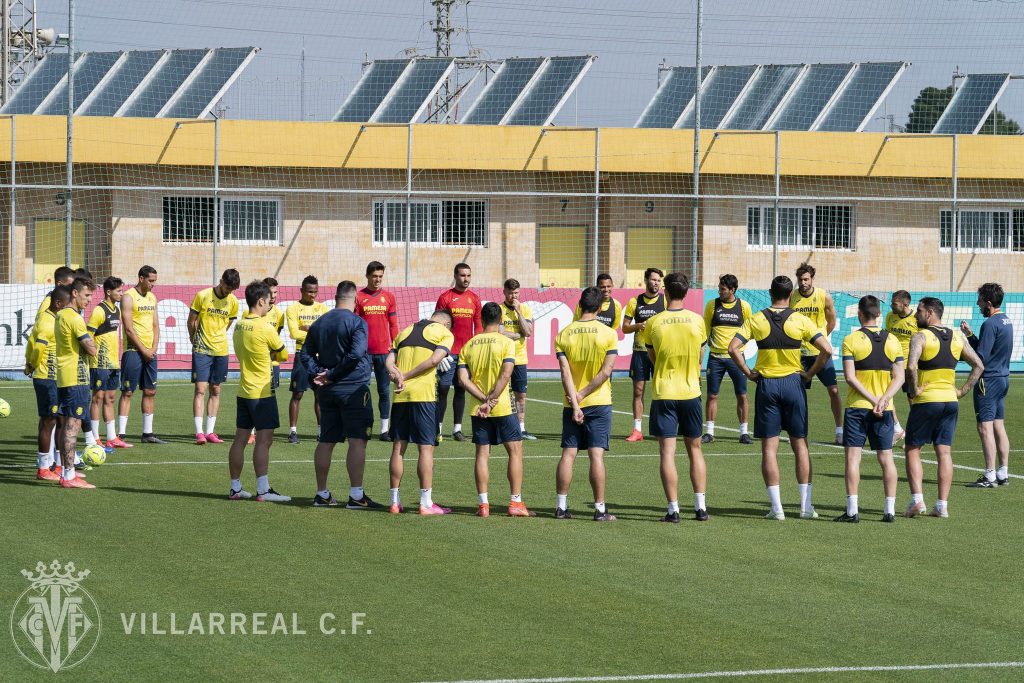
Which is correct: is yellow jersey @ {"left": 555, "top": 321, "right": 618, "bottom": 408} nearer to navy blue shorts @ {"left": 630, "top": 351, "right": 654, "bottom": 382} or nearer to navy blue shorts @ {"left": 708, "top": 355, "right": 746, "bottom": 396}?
navy blue shorts @ {"left": 708, "top": 355, "right": 746, "bottom": 396}

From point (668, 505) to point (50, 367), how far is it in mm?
5952

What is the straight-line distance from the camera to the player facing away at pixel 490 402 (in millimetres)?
10703

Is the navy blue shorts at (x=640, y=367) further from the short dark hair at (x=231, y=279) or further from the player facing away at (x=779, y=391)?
the player facing away at (x=779, y=391)

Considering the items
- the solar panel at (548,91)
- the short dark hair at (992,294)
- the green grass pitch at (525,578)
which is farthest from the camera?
the solar panel at (548,91)

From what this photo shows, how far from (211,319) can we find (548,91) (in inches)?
778

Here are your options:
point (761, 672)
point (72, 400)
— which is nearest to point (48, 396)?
point (72, 400)

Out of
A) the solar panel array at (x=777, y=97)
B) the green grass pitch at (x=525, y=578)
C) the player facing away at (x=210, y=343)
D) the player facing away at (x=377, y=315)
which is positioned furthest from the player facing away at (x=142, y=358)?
the solar panel array at (x=777, y=97)

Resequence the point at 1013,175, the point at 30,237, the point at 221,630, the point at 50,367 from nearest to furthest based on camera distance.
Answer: the point at 221,630 < the point at 50,367 < the point at 30,237 < the point at 1013,175

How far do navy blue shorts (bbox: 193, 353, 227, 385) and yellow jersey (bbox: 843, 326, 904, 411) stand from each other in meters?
7.98

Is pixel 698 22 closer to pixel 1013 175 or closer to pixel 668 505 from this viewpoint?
pixel 1013 175

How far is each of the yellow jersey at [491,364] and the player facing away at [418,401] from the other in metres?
0.26

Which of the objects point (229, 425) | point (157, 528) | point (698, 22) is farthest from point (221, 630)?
point (698, 22)

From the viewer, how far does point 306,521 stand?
34.8 ft

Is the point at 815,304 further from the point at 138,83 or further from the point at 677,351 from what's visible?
the point at 138,83
